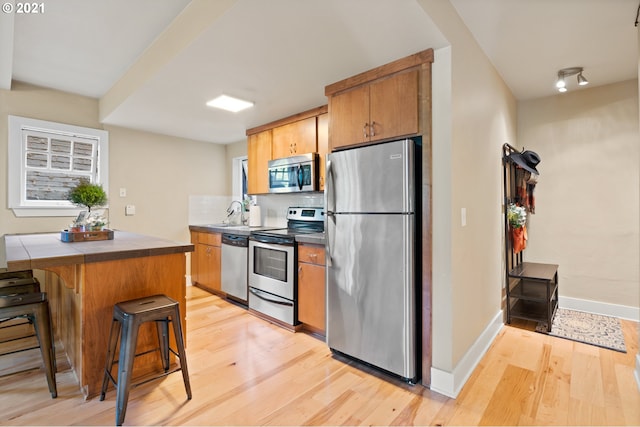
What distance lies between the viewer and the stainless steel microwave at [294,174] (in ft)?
10.3

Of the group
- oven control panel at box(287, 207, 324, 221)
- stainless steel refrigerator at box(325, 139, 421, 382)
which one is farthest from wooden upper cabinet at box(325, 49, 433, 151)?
oven control panel at box(287, 207, 324, 221)

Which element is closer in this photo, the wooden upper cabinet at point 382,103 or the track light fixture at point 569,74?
the wooden upper cabinet at point 382,103

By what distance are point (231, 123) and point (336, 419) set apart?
3.27 meters

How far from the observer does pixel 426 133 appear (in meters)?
1.96

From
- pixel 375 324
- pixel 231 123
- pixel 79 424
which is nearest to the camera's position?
pixel 79 424

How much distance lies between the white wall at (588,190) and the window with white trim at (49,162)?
4997 mm

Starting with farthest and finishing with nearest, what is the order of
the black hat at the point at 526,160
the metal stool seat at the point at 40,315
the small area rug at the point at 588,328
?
1. the black hat at the point at 526,160
2. the small area rug at the point at 588,328
3. the metal stool seat at the point at 40,315

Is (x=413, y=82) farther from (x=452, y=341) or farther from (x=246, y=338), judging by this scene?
(x=246, y=338)

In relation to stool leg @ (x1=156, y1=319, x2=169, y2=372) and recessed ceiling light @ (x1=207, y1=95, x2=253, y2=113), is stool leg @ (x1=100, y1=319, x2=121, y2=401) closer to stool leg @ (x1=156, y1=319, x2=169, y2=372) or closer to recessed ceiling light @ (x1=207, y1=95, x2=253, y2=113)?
stool leg @ (x1=156, y1=319, x2=169, y2=372)

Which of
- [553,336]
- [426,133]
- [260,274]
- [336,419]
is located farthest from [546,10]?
[260,274]

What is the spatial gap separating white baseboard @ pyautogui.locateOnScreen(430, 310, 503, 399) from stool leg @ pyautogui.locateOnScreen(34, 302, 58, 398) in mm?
2296

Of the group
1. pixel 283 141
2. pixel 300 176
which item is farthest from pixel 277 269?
pixel 283 141

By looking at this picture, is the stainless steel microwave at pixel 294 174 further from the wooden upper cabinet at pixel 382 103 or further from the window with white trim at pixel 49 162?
the window with white trim at pixel 49 162

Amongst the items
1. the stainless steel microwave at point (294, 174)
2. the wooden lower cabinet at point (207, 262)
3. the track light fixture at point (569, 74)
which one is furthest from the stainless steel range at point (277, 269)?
the track light fixture at point (569, 74)
